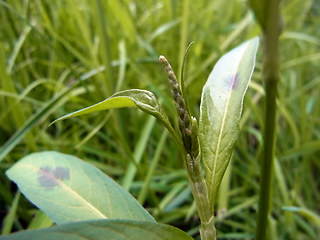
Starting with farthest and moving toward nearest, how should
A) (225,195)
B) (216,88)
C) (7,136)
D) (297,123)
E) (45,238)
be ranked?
(297,123)
(7,136)
(225,195)
(216,88)
(45,238)

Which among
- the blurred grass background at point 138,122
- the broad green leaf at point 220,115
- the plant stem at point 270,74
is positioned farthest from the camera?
the blurred grass background at point 138,122

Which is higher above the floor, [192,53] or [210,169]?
[192,53]

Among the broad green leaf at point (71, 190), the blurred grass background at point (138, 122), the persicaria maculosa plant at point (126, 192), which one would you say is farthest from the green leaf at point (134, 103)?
the blurred grass background at point (138, 122)

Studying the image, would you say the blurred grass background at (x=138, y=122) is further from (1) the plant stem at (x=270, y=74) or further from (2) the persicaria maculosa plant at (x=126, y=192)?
(1) the plant stem at (x=270, y=74)

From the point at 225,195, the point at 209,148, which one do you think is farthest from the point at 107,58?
the point at 209,148

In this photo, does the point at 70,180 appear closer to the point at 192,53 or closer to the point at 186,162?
the point at 186,162

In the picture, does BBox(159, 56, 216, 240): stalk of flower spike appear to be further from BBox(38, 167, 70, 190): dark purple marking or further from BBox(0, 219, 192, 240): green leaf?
BBox(38, 167, 70, 190): dark purple marking

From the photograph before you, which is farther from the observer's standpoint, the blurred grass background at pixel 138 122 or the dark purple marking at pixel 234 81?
the blurred grass background at pixel 138 122
